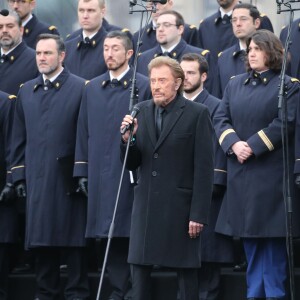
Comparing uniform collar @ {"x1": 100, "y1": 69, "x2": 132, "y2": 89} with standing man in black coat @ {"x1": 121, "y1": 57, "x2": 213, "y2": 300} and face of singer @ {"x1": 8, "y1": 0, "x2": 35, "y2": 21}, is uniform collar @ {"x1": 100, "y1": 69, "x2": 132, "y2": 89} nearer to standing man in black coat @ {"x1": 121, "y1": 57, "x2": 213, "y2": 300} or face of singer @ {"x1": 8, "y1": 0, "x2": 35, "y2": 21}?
standing man in black coat @ {"x1": 121, "y1": 57, "x2": 213, "y2": 300}

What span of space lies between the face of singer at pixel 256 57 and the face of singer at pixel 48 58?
6.16 ft

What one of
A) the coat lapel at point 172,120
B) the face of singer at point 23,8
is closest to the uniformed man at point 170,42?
the face of singer at point 23,8

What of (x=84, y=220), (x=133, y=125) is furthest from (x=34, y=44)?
(x=133, y=125)

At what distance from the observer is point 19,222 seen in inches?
418

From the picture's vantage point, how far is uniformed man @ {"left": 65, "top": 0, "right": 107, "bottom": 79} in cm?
1105

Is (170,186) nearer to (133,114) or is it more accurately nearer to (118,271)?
(133,114)

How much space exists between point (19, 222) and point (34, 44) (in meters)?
2.06

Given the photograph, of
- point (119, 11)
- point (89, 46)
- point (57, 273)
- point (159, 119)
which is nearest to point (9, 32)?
point (89, 46)

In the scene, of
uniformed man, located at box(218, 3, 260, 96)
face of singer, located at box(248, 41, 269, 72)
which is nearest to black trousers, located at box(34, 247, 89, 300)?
uniformed man, located at box(218, 3, 260, 96)

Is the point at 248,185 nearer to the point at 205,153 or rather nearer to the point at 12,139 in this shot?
the point at 205,153

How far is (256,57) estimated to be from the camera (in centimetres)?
938

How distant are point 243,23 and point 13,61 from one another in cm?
223

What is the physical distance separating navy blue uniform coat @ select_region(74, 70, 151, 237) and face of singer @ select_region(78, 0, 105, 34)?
3.99ft

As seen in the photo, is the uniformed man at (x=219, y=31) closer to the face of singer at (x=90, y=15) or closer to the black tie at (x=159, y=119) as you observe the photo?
the face of singer at (x=90, y=15)
